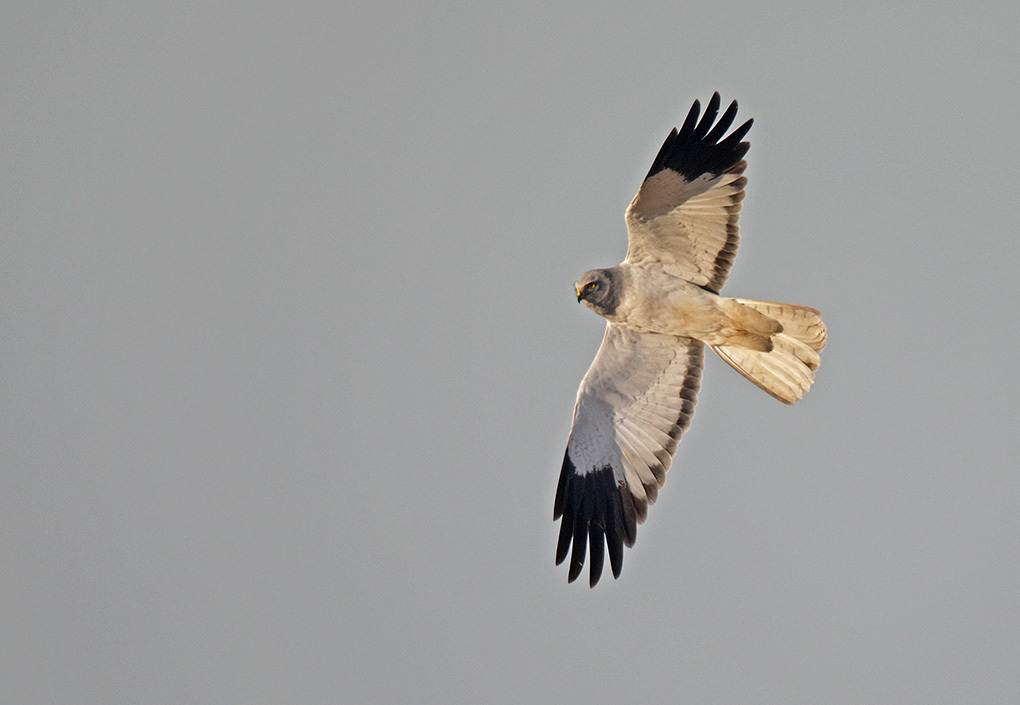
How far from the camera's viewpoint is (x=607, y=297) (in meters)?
11.6

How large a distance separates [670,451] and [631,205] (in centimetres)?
255

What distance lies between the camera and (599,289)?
1157 cm

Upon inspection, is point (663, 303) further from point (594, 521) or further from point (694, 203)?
point (594, 521)

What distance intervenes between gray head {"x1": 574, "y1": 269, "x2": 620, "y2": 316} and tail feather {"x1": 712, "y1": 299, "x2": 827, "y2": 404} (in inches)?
45.0

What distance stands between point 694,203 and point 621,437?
98.3 inches

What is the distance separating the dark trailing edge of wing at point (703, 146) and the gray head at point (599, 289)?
0.97 meters

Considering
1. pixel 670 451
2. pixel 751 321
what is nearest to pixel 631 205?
pixel 751 321

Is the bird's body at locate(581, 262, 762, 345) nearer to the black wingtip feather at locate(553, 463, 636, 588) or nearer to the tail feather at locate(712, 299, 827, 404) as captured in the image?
the tail feather at locate(712, 299, 827, 404)

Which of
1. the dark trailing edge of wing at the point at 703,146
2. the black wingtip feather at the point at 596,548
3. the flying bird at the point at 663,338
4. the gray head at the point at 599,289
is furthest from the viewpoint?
the black wingtip feather at the point at 596,548

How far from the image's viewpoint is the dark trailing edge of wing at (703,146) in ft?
37.0

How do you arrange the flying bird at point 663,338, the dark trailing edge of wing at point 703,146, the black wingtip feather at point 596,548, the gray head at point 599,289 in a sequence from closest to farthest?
1. the dark trailing edge of wing at point 703,146
2. the flying bird at point 663,338
3. the gray head at point 599,289
4. the black wingtip feather at point 596,548

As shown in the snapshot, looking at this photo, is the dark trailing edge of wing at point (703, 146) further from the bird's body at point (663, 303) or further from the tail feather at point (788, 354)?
the tail feather at point (788, 354)

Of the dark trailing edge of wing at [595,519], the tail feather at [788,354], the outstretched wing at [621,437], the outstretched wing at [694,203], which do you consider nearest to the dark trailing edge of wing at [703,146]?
the outstretched wing at [694,203]

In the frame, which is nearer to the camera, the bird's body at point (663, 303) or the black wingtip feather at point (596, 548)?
the bird's body at point (663, 303)
